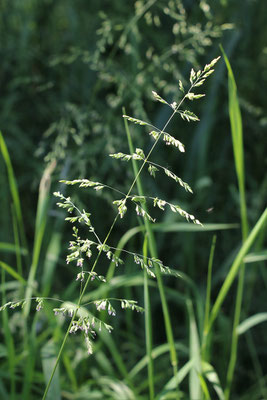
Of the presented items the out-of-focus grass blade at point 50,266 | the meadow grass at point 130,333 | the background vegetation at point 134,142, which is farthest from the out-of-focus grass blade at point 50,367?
the background vegetation at point 134,142

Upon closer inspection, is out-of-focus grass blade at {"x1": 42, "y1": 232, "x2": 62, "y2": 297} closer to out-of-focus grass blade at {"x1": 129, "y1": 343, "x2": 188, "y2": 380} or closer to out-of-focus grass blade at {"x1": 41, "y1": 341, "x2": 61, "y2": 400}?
out-of-focus grass blade at {"x1": 41, "y1": 341, "x2": 61, "y2": 400}

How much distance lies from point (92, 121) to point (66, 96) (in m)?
0.15

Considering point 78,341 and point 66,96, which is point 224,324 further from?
point 66,96

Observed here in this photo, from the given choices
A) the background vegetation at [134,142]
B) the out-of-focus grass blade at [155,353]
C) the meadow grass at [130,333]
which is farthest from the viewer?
the background vegetation at [134,142]

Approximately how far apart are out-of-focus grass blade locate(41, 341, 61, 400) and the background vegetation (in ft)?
0.88

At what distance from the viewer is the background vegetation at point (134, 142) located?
1.28 metres

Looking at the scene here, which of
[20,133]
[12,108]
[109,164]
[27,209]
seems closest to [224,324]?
[109,164]

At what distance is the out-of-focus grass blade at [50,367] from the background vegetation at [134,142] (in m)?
0.27

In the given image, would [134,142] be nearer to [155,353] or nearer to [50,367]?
[155,353]

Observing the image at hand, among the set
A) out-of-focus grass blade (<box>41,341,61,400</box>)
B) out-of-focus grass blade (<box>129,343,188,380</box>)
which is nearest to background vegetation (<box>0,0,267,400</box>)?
out-of-focus grass blade (<box>129,343,188,380</box>)

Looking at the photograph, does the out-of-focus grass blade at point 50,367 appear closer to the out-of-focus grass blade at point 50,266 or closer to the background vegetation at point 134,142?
the out-of-focus grass blade at point 50,266

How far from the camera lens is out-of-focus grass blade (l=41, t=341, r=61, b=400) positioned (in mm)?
766

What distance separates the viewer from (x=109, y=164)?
1450 millimetres

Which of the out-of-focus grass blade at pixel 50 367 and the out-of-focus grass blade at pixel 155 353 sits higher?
the out-of-focus grass blade at pixel 50 367
